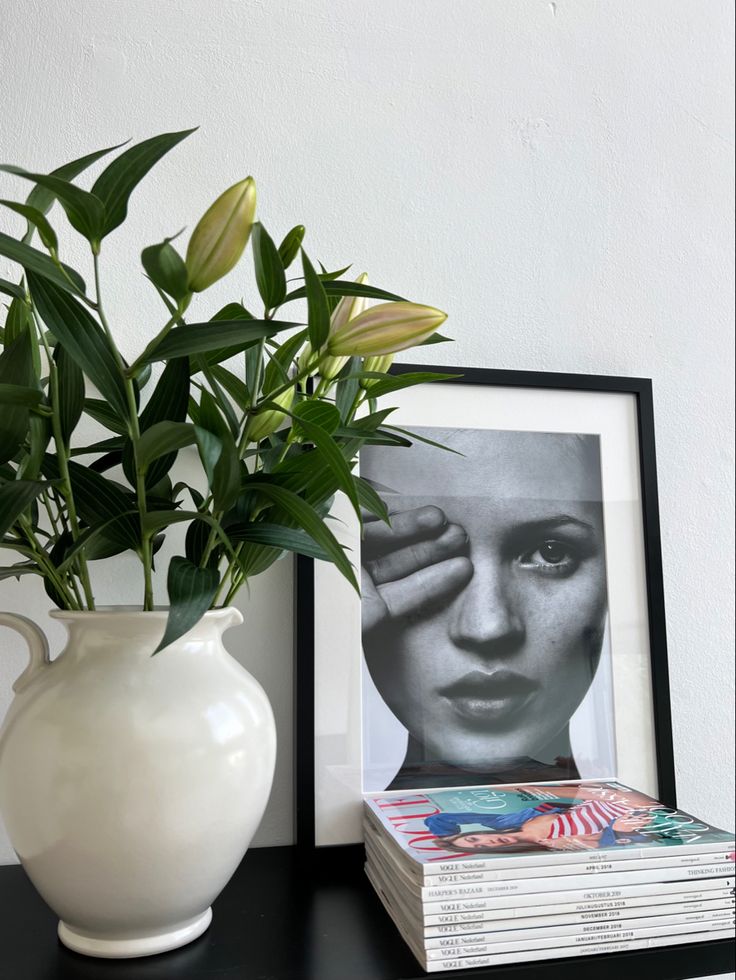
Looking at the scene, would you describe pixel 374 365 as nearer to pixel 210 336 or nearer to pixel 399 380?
pixel 399 380

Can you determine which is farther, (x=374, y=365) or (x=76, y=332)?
(x=374, y=365)

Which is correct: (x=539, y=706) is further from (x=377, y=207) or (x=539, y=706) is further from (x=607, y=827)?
(x=377, y=207)

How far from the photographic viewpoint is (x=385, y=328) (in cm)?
57

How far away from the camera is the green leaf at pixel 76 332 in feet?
1.80

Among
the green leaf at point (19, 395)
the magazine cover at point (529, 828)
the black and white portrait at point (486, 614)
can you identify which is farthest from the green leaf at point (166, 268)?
the magazine cover at point (529, 828)

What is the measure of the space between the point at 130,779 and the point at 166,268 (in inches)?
13.3

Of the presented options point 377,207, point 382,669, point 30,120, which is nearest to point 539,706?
→ point 382,669

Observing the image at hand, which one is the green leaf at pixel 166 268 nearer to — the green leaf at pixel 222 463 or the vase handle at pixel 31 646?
the green leaf at pixel 222 463

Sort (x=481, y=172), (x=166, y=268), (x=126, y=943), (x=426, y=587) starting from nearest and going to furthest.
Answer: (x=166, y=268) → (x=126, y=943) → (x=426, y=587) → (x=481, y=172)

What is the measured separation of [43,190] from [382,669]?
530 millimetres

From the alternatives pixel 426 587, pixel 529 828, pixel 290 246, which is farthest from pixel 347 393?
pixel 529 828

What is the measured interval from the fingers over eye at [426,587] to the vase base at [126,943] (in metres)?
0.35

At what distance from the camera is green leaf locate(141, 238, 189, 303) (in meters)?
0.49

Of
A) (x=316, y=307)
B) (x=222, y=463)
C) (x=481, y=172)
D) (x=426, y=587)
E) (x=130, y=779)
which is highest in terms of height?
(x=481, y=172)
